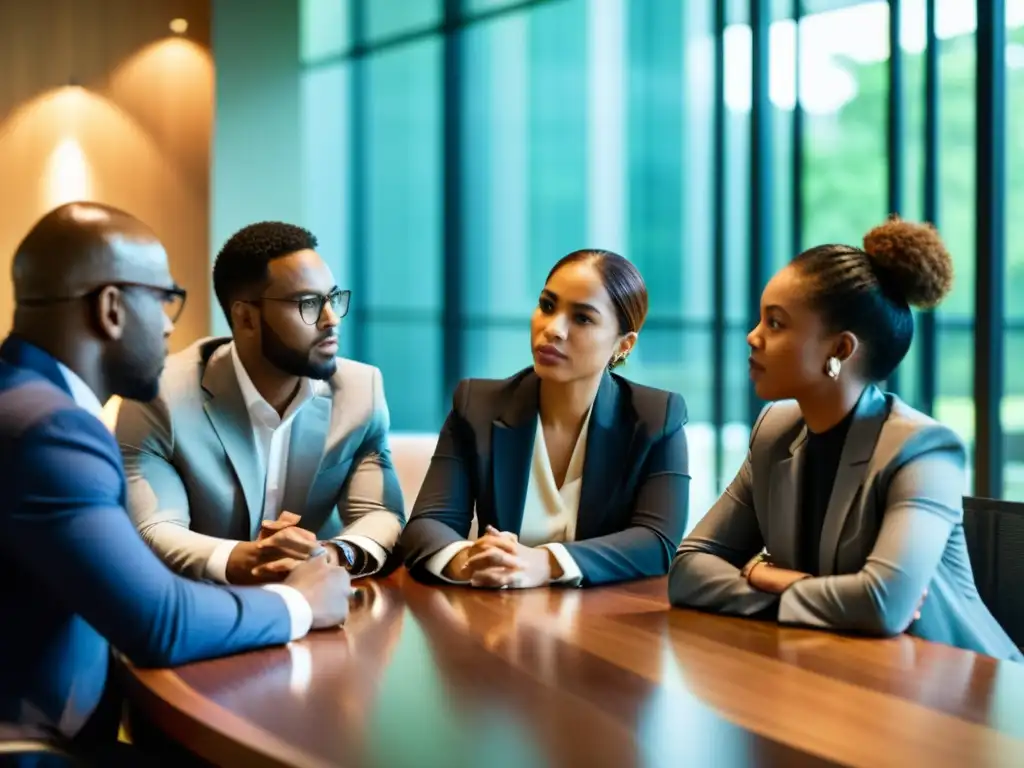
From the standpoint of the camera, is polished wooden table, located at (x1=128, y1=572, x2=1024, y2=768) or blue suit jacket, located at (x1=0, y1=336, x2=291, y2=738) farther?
blue suit jacket, located at (x1=0, y1=336, x2=291, y2=738)

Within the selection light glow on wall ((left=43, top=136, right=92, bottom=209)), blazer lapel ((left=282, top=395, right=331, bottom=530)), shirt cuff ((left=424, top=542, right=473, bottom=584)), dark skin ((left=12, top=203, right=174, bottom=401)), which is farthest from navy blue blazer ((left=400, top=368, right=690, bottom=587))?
light glow on wall ((left=43, top=136, right=92, bottom=209))

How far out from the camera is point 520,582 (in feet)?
8.31

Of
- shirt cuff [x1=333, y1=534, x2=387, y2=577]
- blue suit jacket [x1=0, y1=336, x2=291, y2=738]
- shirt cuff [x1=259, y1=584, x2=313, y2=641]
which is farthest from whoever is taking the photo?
shirt cuff [x1=333, y1=534, x2=387, y2=577]

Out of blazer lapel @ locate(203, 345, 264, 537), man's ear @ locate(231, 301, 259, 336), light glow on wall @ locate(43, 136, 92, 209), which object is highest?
light glow on wall @ locate(43, 136, 92, 209)

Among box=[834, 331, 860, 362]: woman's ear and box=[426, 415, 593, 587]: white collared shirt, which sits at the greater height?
box=[834, 331, 860, 362]: woman's ear

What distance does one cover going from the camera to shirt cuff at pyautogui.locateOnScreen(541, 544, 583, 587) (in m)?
2.58

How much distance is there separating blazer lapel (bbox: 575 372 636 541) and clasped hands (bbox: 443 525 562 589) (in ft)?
0.79

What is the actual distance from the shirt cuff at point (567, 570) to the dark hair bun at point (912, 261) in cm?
83

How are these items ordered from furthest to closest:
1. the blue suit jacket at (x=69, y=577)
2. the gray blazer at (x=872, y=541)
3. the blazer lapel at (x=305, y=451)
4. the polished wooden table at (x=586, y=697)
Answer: the blazer lapel at (x=305, y=451) → the gray blazer at (x=872, y=541) → the blue suit jacket at (x=69, y=577) → the polished wooden table at (x=586, y=697)

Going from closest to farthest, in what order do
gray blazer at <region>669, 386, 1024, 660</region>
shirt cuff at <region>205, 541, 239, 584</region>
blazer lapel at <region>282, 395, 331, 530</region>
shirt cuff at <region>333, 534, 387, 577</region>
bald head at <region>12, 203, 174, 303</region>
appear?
bald head at <region>12, 203, 174, 303</region> → gray blazer at <region>669, 386, 1024, 660</region> → shirt cuff at <region>205, 541, 239, 584</region> → shirt cuff at <region>333, 534, 387, 577</region> → blazer lapel at <region>282, 395, 331, 530</region>

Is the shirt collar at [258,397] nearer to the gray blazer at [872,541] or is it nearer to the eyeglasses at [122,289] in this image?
the eyeglasses at [122,289]

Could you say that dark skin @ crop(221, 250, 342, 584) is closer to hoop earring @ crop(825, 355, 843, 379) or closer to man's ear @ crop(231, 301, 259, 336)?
man's ear @ crop(231, 301, 259, 336)

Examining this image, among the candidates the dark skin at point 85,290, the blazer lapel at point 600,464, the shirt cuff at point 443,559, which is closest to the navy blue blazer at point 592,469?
the blazer lapel at point 600,464

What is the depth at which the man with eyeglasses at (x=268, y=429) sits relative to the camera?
9.03 feet
